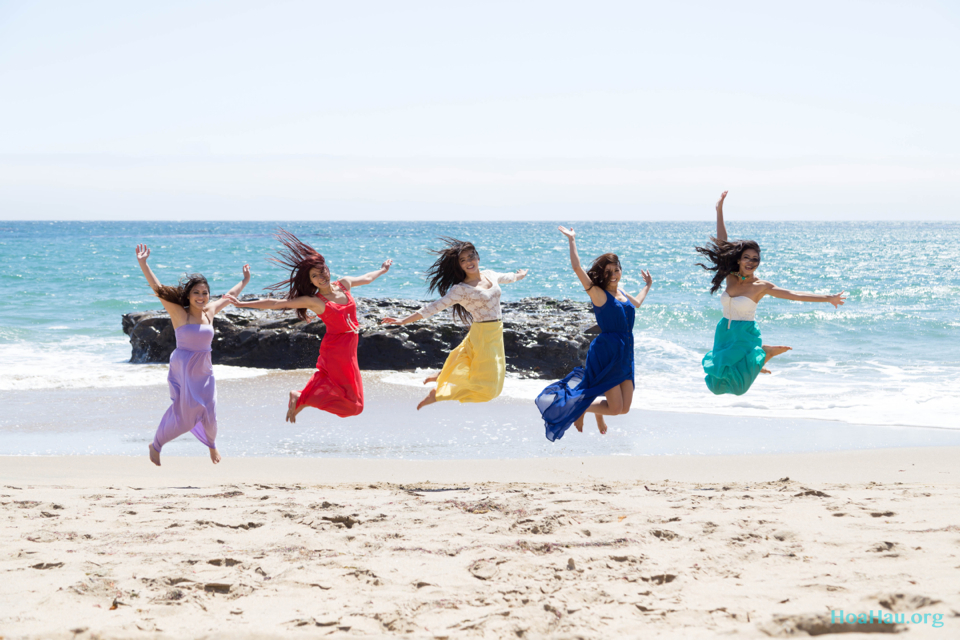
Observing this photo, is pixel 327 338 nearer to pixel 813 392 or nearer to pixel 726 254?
pixel 726 254

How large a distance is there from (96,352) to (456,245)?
1212cm

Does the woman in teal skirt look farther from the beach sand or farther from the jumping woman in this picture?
the jumping woman

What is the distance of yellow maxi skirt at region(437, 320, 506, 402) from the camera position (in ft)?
24.7

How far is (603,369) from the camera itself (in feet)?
23.9

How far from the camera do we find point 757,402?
37.6ft

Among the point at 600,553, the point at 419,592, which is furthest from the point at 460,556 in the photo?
the point at 600,553

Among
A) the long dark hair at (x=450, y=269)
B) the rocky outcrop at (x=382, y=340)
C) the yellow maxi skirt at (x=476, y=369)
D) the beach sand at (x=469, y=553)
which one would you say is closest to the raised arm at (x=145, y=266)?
the beach sand at (x=469, y=553)

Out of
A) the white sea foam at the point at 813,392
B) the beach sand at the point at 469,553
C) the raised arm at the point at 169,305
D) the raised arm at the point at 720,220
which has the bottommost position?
the beach sand at the point at 469,553

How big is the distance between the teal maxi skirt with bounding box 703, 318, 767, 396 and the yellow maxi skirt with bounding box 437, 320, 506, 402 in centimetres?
211

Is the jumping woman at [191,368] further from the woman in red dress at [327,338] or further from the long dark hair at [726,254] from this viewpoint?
the long dark hair at [726,254]

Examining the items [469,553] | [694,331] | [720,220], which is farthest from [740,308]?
[694,331]

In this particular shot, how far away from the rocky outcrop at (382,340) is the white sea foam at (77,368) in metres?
0.46

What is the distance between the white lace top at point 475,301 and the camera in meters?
7.69
